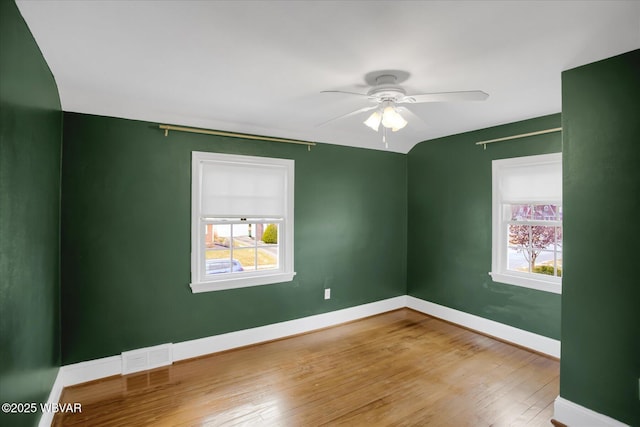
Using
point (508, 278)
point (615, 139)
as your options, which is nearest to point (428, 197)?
point (508, 278)

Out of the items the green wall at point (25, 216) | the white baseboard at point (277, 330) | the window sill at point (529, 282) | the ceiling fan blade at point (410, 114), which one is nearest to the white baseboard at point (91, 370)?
the green wall at point (25, 216)

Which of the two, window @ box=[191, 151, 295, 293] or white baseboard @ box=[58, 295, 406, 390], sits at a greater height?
window @ box=[191, 151, 295, 293]

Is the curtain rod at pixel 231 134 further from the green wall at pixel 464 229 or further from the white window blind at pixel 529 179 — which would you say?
the white window blind at pixel 529 179

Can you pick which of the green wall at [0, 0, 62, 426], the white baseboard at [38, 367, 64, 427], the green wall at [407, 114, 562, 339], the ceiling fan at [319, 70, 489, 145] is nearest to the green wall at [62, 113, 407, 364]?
the white baseboard at [38, 367, 64, 427]

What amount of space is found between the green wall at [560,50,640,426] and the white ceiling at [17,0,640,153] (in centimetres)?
24

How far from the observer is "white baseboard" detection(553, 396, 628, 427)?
2135 mm

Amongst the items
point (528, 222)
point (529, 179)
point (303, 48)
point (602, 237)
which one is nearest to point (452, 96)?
point (303, 48)

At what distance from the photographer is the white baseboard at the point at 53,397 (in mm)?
2064

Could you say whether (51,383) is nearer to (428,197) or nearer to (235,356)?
(235,356)

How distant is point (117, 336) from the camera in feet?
9.69

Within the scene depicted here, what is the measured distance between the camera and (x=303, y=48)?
6.25 feet

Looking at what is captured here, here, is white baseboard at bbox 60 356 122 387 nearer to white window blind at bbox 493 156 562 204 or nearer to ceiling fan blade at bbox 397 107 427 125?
ceiling fan blade at bbox 397 107 427 125

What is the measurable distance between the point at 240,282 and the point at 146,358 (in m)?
1.09

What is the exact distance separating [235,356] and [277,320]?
0.64 metres
